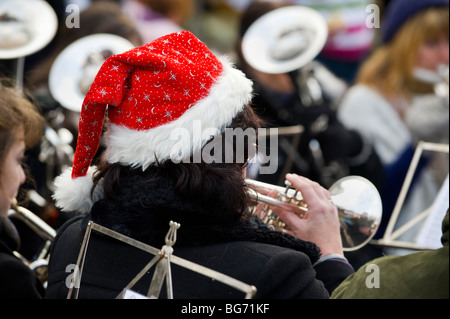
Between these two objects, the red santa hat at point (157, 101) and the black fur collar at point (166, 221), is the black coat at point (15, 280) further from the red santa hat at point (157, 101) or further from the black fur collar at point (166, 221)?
the red santa hat at point (157, 101)

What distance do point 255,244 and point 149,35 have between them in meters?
3.65

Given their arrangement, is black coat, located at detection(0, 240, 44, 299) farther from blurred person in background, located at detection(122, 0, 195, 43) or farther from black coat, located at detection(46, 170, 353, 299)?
blurred person in background, located at detection(122, 0, 195, 43)

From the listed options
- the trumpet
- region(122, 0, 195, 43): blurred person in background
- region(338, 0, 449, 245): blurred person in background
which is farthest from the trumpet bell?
region(122, 0, 195, 43): blurred person in background

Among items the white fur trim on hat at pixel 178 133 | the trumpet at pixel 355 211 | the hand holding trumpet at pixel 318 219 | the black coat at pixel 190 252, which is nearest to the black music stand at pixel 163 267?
the black coat at pixel 190 252

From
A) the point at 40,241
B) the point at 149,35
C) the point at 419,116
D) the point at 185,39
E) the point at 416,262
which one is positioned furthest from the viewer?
the point at 149,35

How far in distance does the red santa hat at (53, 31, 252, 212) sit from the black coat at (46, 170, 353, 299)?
4.1 inches

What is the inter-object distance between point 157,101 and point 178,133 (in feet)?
0.35

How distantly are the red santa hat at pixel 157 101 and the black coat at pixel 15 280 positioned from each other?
1.26 feet

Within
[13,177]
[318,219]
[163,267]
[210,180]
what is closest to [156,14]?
[13,177]

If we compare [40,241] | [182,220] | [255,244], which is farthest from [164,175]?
[40,241]

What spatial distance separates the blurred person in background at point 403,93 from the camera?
411 cm

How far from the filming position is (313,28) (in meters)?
4.32

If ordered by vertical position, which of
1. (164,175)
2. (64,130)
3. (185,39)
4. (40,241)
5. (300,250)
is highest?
(185,39)

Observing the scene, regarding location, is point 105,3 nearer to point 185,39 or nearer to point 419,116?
point 419,116
